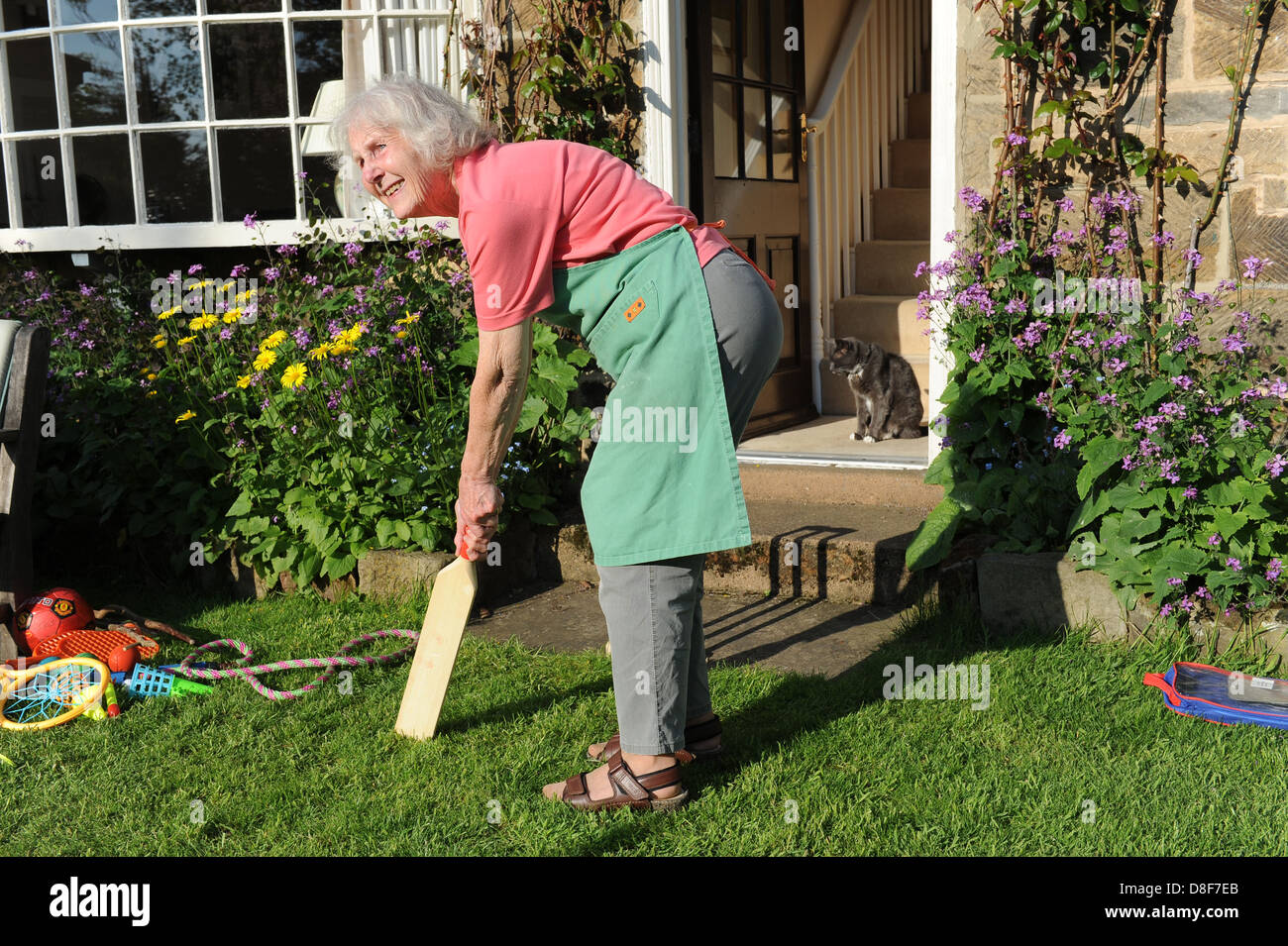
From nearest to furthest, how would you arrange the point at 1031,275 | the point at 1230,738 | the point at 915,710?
1. the point at 1230,738
2. the point at 915,710
3. the point at 1031,275

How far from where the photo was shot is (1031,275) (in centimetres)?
401

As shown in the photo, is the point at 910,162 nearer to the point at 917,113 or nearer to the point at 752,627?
the point at 917,113

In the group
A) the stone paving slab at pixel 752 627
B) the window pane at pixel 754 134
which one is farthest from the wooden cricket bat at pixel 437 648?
the window pane at pixel 754 134

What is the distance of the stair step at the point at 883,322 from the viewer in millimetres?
6344

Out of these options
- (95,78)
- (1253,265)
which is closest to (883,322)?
(1253,265)

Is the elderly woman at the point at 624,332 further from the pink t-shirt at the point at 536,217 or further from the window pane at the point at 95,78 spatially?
the window pane at the point at 95,78

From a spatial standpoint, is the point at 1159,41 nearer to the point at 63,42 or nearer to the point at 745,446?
the point at 745,446

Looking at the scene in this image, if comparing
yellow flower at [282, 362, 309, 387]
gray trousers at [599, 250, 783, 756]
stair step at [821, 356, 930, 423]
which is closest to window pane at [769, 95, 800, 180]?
stair step at [821, 356, 930, 423]

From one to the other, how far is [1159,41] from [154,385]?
380 cm

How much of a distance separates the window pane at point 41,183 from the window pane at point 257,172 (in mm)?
835

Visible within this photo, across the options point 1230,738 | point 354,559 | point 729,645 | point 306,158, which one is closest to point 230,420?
point 354,559

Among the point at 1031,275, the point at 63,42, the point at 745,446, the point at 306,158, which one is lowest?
the point at 745,446

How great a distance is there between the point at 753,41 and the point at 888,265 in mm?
1616
